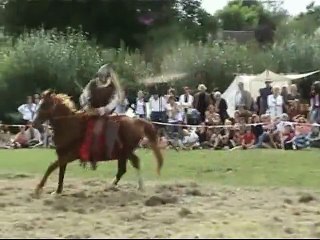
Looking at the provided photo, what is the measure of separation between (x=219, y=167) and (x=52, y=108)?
4.92 m

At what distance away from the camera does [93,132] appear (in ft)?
44.0

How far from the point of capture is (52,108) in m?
13.5

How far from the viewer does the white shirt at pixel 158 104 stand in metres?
23.7

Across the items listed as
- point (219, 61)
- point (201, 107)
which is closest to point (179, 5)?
point (219, 61)

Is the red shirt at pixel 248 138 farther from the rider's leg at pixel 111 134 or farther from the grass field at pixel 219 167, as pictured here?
the rider's leg at pixel 111 134

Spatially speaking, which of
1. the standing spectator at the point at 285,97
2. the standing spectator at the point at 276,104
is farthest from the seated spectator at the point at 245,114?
the standing spectator at the point at 285,97

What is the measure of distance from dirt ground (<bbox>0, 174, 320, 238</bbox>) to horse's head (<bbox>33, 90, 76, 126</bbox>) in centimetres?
121

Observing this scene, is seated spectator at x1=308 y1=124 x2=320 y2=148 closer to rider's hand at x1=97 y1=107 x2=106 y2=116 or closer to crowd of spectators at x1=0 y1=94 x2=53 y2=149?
crowd of spectators at x1=0 y1=94 x2=53 y2=149

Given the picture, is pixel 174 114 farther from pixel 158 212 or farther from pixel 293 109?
pixel 158 212

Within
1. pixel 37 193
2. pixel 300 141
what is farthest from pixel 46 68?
pixel 37 193

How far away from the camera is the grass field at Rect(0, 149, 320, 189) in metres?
15.2

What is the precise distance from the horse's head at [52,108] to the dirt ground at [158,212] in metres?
1.21

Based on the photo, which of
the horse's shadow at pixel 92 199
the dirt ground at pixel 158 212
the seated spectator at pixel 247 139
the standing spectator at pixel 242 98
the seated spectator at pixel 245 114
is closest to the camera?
the dirt ground at pixel 158 212

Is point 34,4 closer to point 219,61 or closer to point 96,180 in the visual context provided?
point 219,61
